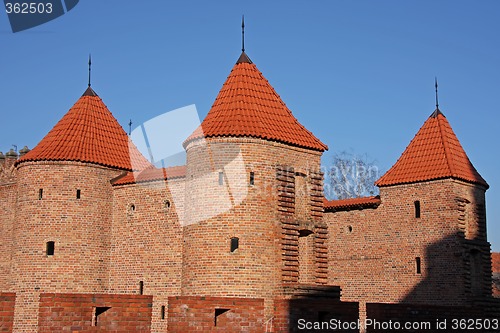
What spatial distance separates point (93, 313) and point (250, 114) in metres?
9.14

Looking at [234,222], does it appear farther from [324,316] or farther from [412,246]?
[412,246]

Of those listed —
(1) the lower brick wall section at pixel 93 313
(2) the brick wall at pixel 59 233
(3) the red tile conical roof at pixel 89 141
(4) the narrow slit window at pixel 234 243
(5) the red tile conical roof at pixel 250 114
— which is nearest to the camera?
(1) the lower brick wall section at pixel 93 313

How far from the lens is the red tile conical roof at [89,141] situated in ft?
70.6

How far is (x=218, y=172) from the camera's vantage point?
18.3 metres

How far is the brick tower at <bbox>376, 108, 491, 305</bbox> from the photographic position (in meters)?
20.8

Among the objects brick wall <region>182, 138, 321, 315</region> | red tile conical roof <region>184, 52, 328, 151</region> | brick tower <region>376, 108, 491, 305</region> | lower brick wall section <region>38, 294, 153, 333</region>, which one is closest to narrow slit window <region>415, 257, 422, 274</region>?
brick tower <region>376, 108, 491, 305</region>

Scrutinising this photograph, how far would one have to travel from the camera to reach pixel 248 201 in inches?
709

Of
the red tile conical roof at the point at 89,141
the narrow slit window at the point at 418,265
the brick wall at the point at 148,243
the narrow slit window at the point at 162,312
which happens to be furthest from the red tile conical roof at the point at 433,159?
the red tile conical roof at the point at 89,141

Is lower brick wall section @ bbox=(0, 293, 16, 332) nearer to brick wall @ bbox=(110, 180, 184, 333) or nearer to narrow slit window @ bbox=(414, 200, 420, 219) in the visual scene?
brick wall @ bbox=(110, 180, 184, 333)

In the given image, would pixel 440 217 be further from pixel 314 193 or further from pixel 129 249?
pixel 129 249

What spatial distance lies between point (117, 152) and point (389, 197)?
26.0 ft

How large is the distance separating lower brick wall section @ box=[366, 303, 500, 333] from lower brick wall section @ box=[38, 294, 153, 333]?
3.87 m

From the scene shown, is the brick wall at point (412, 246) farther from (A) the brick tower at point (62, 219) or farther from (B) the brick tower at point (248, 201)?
(A) the brick tower at point (62, 219)

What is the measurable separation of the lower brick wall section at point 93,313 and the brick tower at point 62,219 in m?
9.62
